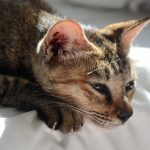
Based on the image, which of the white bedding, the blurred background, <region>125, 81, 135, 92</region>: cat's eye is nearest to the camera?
the white bedding

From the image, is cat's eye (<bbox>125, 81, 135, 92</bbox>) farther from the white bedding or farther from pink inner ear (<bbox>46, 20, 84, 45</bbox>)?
pink inner ear (<bbox>46, 20, 84, 45</bbox>)

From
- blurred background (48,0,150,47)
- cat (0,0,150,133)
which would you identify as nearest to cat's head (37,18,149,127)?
cat (0,0,150,133)

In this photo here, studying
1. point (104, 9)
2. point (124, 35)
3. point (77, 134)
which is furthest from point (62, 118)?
point (104, 9)

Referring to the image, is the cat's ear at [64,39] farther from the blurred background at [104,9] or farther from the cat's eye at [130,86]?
the blurred background at [104,9]

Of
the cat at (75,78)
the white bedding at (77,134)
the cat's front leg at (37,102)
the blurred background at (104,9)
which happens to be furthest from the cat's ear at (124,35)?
the blurred background at (104,9)

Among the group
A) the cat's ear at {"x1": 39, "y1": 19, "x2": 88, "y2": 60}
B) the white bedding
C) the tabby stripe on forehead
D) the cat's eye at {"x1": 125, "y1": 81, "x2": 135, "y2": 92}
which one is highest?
the cat's ear at {"x1": 39, "y1": 19, "x2": 88, "y2": 60}

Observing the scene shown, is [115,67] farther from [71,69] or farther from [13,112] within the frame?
[13,112]

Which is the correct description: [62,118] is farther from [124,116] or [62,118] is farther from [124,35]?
[124,35]
